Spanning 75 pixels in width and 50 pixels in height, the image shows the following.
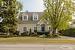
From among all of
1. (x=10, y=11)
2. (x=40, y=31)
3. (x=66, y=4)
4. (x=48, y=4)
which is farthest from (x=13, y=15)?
(x=40, y=31)

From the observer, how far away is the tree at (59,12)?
57.8m

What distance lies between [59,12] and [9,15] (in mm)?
10887

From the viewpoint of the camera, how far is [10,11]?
188 feet

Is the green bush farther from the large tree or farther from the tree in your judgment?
the large tree

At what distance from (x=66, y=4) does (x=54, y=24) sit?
521 cm

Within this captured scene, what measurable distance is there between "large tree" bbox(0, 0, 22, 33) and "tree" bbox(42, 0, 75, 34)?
273 inches

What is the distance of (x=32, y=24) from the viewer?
8131cm

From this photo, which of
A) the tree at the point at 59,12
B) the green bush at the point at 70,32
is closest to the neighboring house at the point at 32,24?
the green bush at the point at 70,32

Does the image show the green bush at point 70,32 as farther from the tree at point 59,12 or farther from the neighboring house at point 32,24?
the neighboring house at point 32,24

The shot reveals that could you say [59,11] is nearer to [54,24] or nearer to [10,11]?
[54,24]

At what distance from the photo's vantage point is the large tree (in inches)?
2255

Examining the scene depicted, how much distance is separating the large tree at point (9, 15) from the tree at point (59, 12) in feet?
22.7

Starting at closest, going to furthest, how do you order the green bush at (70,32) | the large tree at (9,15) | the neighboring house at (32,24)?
the large tree at (9,15) < the green bush at (70,32) < the neighboring house at (32,24)

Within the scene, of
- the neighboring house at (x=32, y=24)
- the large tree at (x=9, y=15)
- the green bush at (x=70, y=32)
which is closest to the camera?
the large tree at (x=9, y=15)
